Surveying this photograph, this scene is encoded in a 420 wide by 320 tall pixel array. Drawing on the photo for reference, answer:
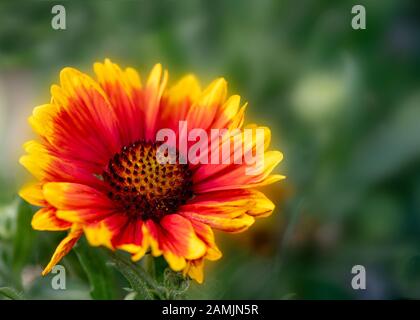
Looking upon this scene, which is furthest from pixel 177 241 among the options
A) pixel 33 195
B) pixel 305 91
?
pixel 305 91

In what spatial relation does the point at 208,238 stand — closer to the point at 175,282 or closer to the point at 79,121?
the point at 175,282

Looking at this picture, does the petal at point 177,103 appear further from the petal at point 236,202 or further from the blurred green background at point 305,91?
the blurred green background at point 305,91

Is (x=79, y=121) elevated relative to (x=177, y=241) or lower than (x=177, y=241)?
elevated

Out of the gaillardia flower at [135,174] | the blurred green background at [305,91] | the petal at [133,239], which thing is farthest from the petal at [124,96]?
the blurred green background at [305,91]

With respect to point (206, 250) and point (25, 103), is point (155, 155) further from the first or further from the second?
point (25, 103)

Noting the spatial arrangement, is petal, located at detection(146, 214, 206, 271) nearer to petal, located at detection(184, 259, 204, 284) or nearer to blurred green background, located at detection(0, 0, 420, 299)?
petal, located at detection(184, 259, 204, 284)

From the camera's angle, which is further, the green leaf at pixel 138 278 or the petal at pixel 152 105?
the petal at pixel 152 105

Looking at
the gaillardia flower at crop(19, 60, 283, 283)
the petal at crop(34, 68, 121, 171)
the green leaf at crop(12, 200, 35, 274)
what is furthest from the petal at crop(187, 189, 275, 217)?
the green leaf at crop(12, 200, 35, 274)
